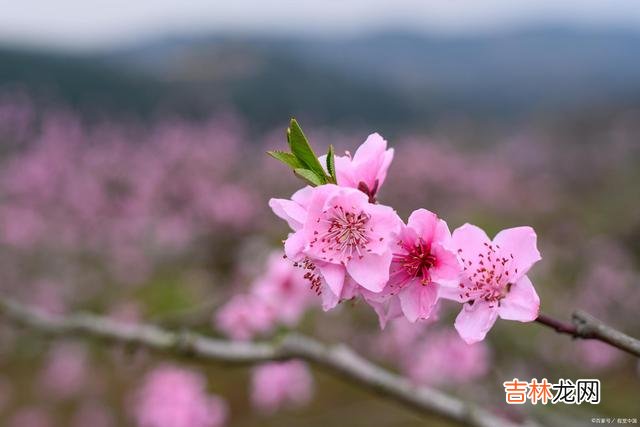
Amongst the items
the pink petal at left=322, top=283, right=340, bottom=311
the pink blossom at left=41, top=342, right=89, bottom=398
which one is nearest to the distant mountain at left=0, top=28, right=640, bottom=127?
the pink blossom at left=41, top=342, right=89, bottom=398

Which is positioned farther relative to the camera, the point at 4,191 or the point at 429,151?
the point at 429,151

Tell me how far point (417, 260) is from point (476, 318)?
12cm

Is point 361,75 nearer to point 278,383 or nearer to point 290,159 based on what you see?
point 278,383

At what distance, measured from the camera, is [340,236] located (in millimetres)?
867

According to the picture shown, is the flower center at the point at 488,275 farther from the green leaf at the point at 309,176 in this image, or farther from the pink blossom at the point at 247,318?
the pink blossom at the point at 247,318

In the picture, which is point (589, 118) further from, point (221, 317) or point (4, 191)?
point (221, 317)

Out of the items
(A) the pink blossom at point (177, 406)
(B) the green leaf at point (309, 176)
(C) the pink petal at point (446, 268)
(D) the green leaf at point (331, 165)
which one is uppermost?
(D) the green leaf at point (331, 165)

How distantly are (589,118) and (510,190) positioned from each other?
39.4 feet

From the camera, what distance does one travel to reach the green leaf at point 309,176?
0.83 meters

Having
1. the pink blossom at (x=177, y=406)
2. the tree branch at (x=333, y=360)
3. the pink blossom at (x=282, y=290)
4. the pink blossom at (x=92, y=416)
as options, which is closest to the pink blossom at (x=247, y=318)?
the pink blossom at (x=282, y=290)

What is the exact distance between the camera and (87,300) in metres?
6.94

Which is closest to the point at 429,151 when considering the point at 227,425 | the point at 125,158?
the point at 125,158

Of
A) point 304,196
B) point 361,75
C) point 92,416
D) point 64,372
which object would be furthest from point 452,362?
point 361,75

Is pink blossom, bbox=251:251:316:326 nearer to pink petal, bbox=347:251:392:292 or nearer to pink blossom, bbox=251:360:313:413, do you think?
pink blossom, bbox=251:360:313:413
